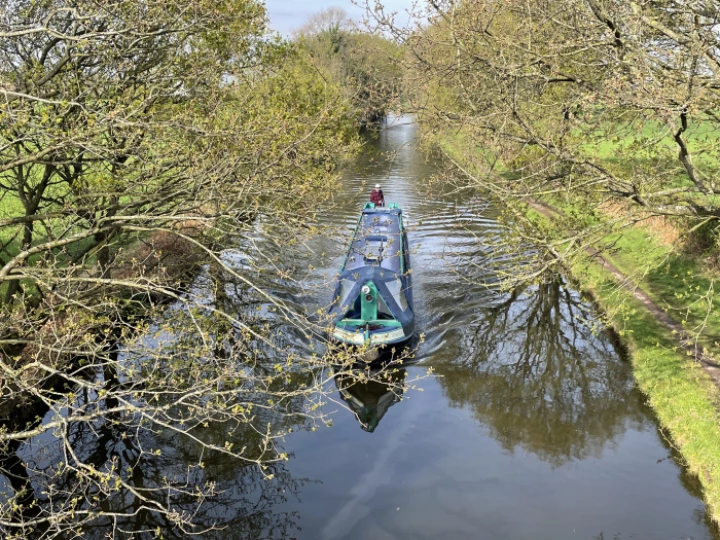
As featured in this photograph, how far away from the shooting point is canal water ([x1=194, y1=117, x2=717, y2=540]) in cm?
872

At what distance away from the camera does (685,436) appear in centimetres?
1009

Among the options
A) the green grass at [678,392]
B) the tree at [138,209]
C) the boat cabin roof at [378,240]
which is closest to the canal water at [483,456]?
the green grass at [678,392]

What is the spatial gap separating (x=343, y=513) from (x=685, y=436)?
21.4 feet

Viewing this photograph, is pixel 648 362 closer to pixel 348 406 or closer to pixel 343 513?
pixel 348 406

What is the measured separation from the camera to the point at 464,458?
405 inches

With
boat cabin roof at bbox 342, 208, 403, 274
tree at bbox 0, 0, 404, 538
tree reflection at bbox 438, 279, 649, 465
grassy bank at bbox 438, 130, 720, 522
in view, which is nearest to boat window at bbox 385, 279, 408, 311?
boat cabin roof at bbox 342, 208, 403, 274

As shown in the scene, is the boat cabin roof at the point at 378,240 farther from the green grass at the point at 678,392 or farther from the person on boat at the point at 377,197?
the green grass at the point at 678,392

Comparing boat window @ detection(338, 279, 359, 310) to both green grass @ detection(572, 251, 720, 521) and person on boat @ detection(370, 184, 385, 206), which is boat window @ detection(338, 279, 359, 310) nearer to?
green grass @ detection(572, 251, 720, 521)

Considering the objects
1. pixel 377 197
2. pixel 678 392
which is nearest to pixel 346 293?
pixel 678 392

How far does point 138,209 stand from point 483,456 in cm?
763

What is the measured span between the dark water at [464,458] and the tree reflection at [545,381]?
0.14 ft

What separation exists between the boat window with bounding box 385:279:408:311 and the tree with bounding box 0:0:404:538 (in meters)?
3.77

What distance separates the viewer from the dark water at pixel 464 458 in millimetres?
8703

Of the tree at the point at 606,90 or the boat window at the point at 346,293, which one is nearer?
the tree at the point at 606,90
